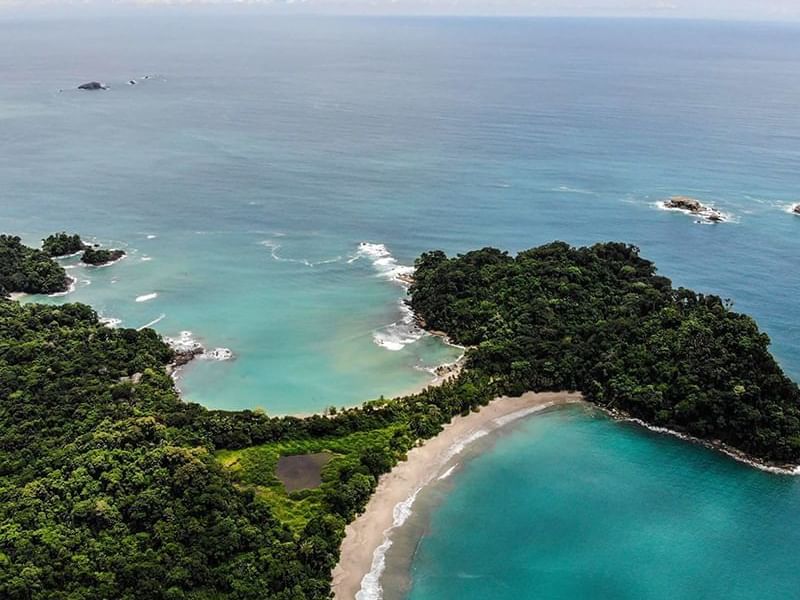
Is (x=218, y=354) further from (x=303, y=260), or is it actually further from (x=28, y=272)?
(x=28, y=272)

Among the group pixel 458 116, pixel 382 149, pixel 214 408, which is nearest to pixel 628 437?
pixel 214 408

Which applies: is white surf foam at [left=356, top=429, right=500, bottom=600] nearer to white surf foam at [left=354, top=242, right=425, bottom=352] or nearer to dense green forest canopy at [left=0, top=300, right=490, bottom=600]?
dense green forest canopy at [left=0, top=300, right=490, bottom=600]

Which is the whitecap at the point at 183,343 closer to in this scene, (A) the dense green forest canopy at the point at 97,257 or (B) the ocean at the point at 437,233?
(B) the ocean at the point at 437,233

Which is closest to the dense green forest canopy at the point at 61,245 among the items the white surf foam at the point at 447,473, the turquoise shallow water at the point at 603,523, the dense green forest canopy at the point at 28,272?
the dense green forest canopy at the point at 28,272

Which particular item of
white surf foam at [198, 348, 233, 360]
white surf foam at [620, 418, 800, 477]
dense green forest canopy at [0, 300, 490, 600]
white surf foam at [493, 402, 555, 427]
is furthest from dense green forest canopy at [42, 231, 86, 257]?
white surf foam at [620, 418, 800, 477]

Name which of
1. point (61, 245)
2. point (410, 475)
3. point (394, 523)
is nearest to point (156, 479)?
point (394, 523)

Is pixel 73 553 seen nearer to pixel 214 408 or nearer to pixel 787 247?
pixel 214 408
